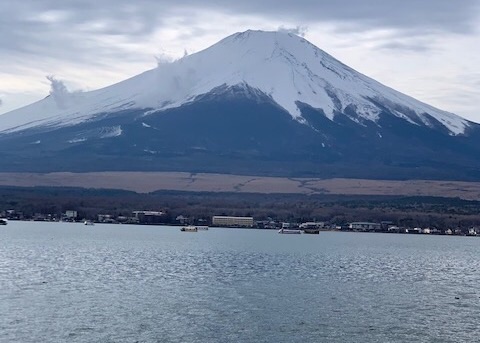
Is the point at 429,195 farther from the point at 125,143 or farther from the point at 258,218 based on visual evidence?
the point at 125,143

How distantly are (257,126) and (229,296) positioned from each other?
4618 inches

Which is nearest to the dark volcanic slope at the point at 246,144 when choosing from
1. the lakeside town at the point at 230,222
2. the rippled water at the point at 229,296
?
the lakeside town at the point at 230,222

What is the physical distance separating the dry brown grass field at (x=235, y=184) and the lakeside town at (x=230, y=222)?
14.7 meters

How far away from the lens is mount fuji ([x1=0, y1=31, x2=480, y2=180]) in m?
126

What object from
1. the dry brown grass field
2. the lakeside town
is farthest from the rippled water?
the dry brown grass field

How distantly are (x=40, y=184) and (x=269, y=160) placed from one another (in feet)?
118

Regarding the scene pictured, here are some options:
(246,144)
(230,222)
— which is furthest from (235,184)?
(246,144)

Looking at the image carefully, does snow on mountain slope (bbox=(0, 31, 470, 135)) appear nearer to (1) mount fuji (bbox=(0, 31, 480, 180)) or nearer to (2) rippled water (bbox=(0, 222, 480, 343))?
(1) mount fuji (bbox=(0, 31, 480, 180))

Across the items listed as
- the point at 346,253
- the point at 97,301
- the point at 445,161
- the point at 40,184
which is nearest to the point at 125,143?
the point at 40,184

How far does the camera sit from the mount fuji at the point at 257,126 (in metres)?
126

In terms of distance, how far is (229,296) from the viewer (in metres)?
30.3

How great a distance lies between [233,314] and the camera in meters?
26.7

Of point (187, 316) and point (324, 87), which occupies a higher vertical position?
point (324, 87)

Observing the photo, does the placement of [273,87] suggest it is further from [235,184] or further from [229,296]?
[229,296]
